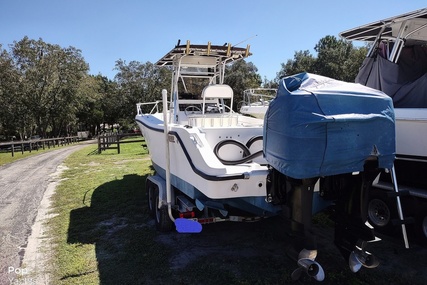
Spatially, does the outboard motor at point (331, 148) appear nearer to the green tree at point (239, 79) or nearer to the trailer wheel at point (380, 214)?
the trailer wheel at point (380, 214)

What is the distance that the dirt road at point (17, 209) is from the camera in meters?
4.39

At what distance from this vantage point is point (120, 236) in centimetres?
514

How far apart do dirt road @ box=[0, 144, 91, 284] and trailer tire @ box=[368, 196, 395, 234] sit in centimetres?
458

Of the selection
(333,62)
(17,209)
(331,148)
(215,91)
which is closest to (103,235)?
(17,209)

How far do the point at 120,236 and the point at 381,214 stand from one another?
3.77 m

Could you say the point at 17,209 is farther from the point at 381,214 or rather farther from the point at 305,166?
the point at 381,214

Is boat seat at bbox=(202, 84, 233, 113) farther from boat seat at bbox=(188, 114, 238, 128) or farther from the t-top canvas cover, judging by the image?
the t-top canvas cover

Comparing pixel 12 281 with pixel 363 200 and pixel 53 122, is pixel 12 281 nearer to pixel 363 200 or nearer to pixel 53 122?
pixel 363 200

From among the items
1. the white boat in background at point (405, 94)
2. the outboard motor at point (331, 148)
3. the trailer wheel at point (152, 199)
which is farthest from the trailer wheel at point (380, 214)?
the trailer wheel at point (152, 199)

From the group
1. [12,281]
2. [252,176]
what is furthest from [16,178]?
[252,176]

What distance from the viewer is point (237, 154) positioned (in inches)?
→ 194

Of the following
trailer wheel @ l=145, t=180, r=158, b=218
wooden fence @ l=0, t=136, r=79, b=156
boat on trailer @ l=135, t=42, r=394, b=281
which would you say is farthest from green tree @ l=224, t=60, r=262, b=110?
boat on trailer @ l=135, t=42, r=394, b=281

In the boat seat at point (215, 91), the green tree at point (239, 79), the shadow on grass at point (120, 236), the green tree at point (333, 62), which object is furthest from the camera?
the green tree at point (239, 79)

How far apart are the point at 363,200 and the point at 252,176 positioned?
111 centimetres
